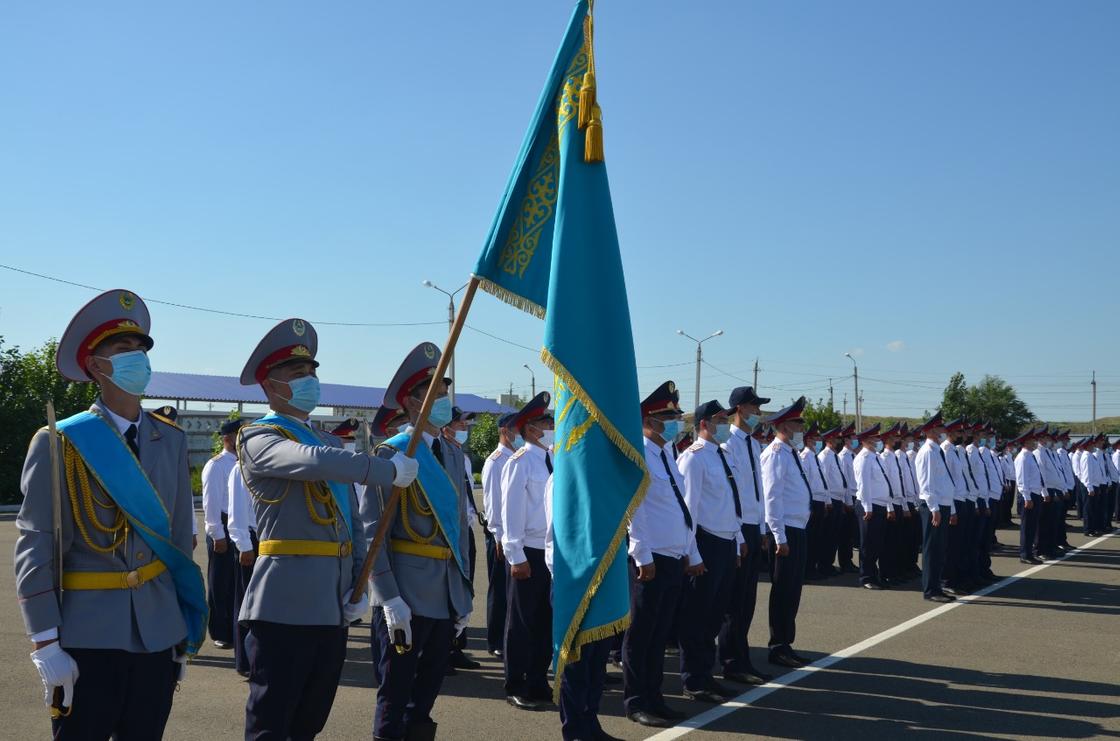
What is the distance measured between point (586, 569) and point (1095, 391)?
83203mm

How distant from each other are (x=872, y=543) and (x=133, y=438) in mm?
11290

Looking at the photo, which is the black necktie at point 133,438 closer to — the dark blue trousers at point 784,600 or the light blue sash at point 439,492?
the light blue sash at point 439,492

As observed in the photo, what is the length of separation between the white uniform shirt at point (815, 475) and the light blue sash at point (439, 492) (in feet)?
29.7

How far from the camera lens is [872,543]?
528 inches

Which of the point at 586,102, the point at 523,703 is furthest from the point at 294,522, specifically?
the point at 523,703

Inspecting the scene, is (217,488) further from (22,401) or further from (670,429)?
(22,401)

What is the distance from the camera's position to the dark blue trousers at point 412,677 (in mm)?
5125

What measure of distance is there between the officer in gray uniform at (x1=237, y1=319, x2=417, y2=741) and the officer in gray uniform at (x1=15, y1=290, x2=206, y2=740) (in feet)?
1.16

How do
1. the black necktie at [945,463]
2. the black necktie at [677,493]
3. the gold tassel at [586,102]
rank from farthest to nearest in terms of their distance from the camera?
the black necktie at [945,463] < the black necktie at [677,493] < the gold tassel at [586,102]

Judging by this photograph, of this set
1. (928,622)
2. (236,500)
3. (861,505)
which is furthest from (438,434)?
(861,505)

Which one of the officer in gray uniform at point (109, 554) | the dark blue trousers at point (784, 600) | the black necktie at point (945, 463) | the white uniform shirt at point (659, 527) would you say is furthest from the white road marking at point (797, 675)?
the officer in gray uniform at point (109, 554)

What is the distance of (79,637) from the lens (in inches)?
142

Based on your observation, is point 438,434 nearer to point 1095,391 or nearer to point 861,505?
point 861,505

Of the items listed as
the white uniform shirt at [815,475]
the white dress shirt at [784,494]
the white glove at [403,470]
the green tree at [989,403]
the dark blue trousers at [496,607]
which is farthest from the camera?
the green tree at [989,403]
